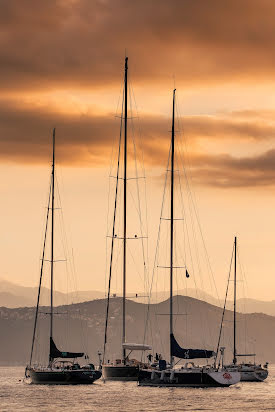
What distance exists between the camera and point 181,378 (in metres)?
109

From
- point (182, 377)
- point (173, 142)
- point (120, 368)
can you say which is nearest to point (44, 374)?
point (120, 368)

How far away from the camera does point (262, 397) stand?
4934 inches

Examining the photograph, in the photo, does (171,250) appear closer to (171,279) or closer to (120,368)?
(171,279)

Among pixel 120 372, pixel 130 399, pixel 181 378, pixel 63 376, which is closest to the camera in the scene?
pixel 130 399

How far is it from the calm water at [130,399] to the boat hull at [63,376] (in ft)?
2.57

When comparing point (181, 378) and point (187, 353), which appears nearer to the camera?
point (181, 378)

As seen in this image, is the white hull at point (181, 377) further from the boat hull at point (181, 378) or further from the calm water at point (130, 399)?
the calm water at point (130, 399)

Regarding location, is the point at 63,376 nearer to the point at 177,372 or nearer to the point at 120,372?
the point at 120,372

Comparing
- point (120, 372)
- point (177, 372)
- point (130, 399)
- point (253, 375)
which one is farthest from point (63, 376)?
point (253, 375)

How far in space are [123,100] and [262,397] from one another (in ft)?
119

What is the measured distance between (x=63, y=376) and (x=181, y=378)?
662 inches

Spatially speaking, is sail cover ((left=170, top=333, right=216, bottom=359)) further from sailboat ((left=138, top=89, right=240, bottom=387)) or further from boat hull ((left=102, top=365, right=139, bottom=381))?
boat hull ((left=102, top=365, right=139, bottom=381))

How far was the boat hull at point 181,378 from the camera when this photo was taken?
4296 inches

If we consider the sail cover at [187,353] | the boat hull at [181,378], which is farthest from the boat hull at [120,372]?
the sail cover at [187,353]
